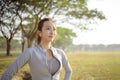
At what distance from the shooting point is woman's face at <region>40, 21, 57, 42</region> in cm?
160

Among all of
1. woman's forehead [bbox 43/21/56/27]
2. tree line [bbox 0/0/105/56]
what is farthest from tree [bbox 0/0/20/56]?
woman's forehead [bbox 43/21/56/27]

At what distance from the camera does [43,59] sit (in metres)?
1.55

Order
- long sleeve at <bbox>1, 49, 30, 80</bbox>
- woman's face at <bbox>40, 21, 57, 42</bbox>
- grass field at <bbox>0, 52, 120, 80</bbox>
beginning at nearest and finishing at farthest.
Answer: long sleeve at <bbox>1, 49, 30, 80</bbox>, woman's face at <bbox>40, 21, 57, 42</bbox>, grass field at <bbox>0, 52, 120, 80</bbox>

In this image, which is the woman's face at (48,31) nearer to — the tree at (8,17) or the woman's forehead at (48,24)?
the woman's forehead at (48,24)

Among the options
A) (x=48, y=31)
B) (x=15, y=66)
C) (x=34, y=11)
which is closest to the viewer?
(x=15, y=66)

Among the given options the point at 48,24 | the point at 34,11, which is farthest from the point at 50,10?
the point at 48,24

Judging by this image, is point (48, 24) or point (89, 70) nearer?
point (48, 24)

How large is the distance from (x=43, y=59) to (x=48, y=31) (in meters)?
0.18

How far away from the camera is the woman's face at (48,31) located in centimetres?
160

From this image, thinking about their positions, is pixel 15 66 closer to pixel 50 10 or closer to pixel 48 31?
pixel 48 31

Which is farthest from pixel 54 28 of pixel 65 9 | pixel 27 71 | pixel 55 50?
pixel 65 9

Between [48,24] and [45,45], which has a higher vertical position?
[48,24]

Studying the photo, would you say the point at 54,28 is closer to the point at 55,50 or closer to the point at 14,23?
the point at 55,50

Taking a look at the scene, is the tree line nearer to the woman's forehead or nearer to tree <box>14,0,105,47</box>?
tree <box>14,0,105,47</box>
